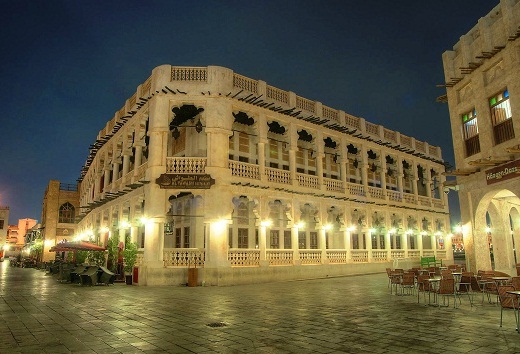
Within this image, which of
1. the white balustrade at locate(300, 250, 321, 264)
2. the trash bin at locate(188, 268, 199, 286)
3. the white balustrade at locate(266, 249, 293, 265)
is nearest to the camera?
the trash bin at locate(188, 268, 199, 286)

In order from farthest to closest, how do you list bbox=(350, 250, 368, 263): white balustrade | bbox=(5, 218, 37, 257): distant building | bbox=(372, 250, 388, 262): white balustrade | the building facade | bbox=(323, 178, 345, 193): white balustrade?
1. bbox=(5, 218, 37, 257): distant building
2. bbox=(372, 250, 388, 262): white balustrade
3. bbox=(350, 250, 368, 263): white balustrade
4. bbox=(323, 178, 345, 193): white balustrade
5. the building facade

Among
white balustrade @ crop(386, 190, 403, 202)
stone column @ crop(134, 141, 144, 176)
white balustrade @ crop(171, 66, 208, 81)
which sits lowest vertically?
white balustrade @ crop(386, 190, 403, 202)

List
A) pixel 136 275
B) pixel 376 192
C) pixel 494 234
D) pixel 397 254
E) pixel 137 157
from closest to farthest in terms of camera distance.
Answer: pixel 494 234
pixel 136 275
pixel 137 157
pixel 376 192
pixel 397 254

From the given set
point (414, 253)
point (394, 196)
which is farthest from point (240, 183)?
point (414, 253)

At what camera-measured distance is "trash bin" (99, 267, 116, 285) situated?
1797cm

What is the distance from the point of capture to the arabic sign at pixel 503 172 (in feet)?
44.8

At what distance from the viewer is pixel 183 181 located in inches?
723

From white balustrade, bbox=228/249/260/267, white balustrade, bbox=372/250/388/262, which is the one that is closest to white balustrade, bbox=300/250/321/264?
white balustrade, bbox=228/249/260/267

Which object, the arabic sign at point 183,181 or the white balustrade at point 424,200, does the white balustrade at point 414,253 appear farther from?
the arabic sign at point 183,181

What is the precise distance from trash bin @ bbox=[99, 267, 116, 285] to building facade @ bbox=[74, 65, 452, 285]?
1.42 metres

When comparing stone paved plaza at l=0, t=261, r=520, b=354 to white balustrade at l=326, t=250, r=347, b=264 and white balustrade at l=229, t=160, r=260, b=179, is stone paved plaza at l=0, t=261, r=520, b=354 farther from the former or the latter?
white balustrade at l=326, t=250, r=347, b=264

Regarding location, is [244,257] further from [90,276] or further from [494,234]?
[494,234]

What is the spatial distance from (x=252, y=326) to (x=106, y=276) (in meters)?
12.6

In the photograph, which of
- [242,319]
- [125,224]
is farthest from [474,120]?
[125,224]
